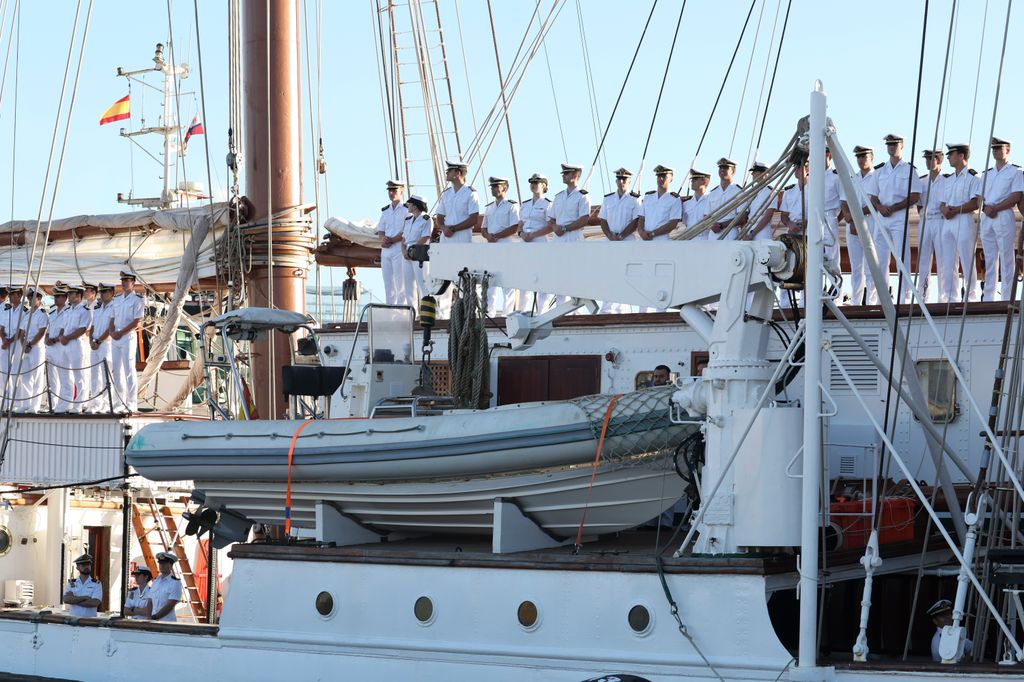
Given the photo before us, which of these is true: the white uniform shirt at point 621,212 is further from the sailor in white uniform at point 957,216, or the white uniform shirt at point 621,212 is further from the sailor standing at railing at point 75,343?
the sailor standing at railing at point 75,343

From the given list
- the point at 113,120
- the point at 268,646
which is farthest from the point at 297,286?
the point at 113,120

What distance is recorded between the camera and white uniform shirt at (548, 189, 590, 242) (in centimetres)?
1392

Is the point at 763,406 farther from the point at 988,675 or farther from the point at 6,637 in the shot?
the point at 6,637

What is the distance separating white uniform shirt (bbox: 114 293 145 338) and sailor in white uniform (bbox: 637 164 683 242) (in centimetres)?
657

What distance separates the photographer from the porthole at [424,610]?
372 inches

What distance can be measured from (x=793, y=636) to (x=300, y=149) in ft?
27.5

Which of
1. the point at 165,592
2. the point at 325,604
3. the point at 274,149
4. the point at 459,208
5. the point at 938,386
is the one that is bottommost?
the point at 165,592

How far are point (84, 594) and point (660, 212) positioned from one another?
6.46 m

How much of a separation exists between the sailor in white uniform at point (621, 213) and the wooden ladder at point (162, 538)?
573cm

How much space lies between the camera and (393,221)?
1470cm

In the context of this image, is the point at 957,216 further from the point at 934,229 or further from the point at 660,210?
the point at 660,210

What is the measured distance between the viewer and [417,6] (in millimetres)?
18500

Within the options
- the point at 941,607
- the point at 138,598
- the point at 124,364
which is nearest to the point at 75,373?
the point at 124,364

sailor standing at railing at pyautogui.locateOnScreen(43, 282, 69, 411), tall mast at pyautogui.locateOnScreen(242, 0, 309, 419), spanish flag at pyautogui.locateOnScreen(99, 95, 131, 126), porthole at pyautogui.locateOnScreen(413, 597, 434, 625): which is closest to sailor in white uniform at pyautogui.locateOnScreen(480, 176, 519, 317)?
tall mast at pyautogui.locateOnScreen(242, 0, 309, 419)
